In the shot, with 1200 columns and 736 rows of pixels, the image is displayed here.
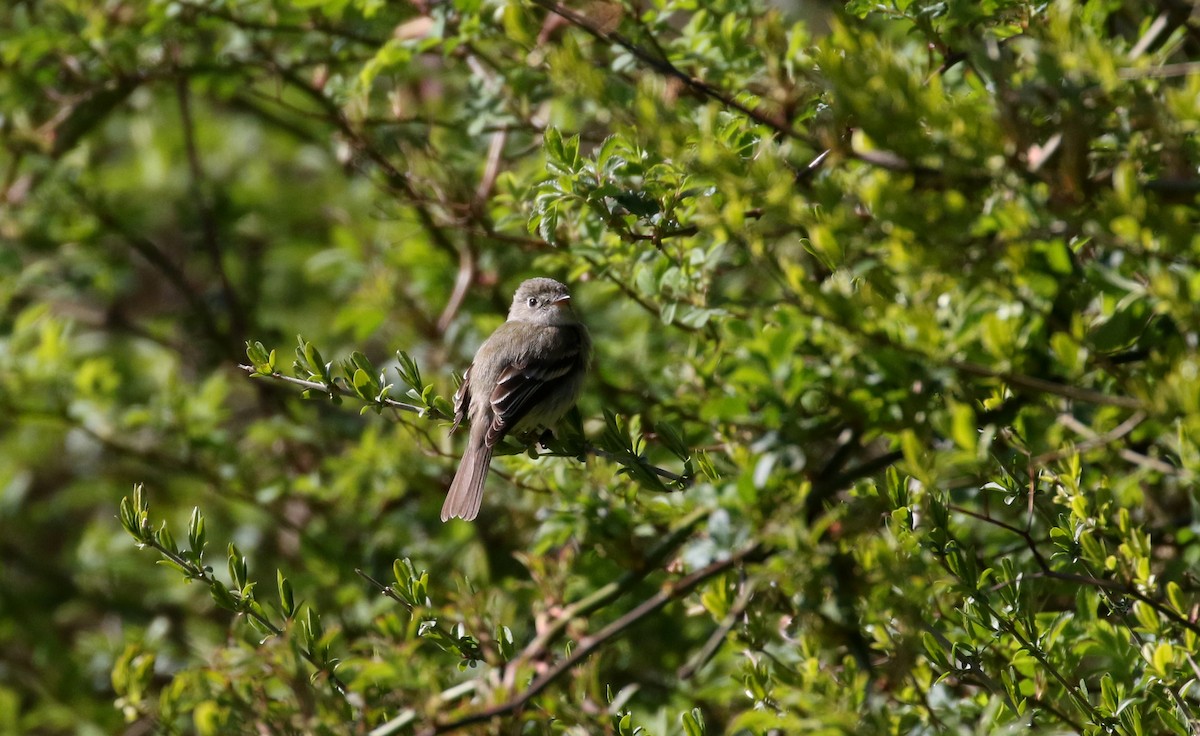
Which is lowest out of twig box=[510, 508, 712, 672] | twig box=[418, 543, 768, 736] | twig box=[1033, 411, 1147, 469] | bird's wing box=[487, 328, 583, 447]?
bird's wing box=[487, 328, 583, 447]

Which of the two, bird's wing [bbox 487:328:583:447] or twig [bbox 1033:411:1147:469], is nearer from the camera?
twig [bbox 1033:411:1147:469]

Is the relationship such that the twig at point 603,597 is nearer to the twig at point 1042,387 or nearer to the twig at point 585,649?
the twig at point 585,649

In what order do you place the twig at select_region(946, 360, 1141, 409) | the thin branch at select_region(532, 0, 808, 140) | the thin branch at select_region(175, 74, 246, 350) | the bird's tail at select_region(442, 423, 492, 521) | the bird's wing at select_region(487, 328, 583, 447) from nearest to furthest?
the twig at select_region(946, 360, 1141, 409)
the thin branch at select_region(532, 0, 808, 140)
the bird's tail at select_region(442, 423, 492, 521)
the bird's wing at select_region(487, 328, 583, 447)
the thin branch at select_region(175, 74, 246, 350)

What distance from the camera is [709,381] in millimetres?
4234

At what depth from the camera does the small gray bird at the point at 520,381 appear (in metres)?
4.79

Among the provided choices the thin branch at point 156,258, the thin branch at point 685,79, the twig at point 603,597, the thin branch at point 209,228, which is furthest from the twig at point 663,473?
the thin branch at point 156,258

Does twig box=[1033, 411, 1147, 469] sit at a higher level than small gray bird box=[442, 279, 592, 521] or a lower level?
higher

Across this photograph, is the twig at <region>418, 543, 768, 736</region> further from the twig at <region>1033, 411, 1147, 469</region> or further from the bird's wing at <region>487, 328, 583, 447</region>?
the bird's wing at <region>487, 328, 583, 447</region>

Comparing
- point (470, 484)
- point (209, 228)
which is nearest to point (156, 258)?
point (209, 228)

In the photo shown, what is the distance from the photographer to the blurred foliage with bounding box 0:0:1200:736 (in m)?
2.50

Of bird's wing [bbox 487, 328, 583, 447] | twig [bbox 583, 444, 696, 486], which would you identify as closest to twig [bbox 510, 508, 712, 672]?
twig [bbox 583, 444, 696, 486]

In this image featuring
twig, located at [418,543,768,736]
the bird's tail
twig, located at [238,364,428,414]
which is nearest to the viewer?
twig, located at [418,543,768,736]

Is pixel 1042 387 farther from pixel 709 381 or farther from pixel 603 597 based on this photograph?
pixel 709 381

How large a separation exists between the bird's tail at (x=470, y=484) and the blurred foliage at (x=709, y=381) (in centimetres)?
11
